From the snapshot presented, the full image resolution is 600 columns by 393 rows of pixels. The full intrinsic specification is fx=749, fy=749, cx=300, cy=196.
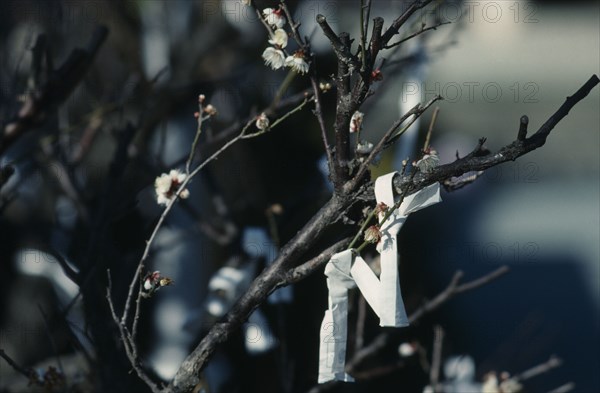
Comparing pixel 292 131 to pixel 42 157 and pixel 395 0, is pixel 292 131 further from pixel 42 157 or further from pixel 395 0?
pixel 42 157

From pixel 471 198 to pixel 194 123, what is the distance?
3.14m

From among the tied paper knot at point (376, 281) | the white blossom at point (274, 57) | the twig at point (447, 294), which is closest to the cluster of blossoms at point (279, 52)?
the white blossom at point (274, 57)

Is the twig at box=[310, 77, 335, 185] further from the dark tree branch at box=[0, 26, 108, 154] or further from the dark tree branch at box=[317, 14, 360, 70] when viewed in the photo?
the dark tree branch at box=[0, 26, 108, 154]

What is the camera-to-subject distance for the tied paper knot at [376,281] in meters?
1.38

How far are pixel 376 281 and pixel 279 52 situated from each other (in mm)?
487

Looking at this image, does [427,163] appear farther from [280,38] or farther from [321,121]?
[280,38]

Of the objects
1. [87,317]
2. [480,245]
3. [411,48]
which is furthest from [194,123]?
[480,245]

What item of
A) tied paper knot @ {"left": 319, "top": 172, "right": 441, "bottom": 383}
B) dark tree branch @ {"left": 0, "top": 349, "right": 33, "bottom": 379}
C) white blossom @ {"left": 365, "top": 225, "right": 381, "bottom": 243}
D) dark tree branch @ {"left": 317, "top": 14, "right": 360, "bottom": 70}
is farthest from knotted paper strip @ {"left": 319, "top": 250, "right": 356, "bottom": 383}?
dark tree branch @ {"left": 0, "top": 349, "right": 33, "bottom": 379}

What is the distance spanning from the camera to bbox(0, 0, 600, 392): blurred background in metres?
2.46

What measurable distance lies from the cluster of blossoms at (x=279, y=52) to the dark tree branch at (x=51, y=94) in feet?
2.24

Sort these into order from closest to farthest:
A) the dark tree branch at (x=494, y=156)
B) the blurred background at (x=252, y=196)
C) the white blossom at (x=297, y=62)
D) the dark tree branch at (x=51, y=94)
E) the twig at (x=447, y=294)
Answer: the dark tree branch at (x=494, y=156) < the white blossom at (x=297, y=62) < the dark tree branch at (x=51, y=94) < the twig at (x=447, y=294) < the blurred background at (x=252, y=196)

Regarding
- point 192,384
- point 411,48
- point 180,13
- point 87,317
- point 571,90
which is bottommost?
point 192,384

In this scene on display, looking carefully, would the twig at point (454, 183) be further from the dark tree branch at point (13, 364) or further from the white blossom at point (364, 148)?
the dark tree branch at point (13, 364)

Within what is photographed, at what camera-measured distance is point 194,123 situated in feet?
11.0
